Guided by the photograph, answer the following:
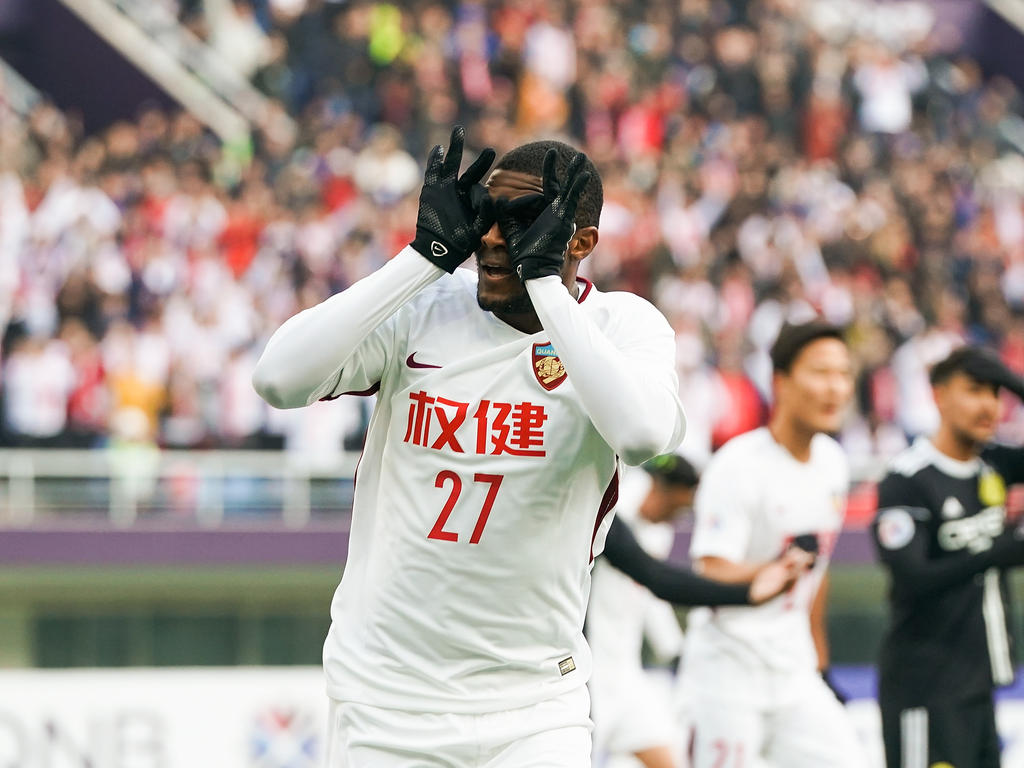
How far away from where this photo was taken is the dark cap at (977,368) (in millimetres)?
7859

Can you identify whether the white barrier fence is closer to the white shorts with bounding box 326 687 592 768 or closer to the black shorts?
the black shorts

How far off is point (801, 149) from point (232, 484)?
10.1 meters

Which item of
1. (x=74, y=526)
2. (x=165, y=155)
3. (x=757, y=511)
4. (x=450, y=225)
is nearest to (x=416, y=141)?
(x=165, y=155)

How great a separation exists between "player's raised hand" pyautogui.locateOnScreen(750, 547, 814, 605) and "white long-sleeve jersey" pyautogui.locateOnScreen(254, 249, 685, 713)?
226 centimetres

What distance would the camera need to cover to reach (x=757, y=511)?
791cm

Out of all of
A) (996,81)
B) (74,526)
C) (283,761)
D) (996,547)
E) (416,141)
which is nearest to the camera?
(996,547)

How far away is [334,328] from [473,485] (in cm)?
55

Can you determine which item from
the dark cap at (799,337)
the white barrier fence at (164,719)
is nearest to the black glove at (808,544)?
the dark cap at (799,337)

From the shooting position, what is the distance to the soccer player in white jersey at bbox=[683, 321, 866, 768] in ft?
25.7

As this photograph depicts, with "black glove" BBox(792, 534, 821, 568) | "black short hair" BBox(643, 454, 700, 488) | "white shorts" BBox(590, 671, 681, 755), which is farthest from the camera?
"white shorts" BBox(590, 671, 681, 755)

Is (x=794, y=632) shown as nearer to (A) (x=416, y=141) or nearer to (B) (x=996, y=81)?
(A) (x=416, y=141)

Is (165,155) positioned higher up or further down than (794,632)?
higher up

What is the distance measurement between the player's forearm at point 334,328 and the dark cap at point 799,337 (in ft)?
11.8

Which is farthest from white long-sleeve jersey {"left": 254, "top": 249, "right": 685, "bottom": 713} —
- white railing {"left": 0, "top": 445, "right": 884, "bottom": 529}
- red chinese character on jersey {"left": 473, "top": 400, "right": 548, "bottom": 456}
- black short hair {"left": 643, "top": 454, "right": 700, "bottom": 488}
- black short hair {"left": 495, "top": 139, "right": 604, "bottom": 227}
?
white railing {"left": 0, "top": 445, "right": 884, "bottom": 529}
